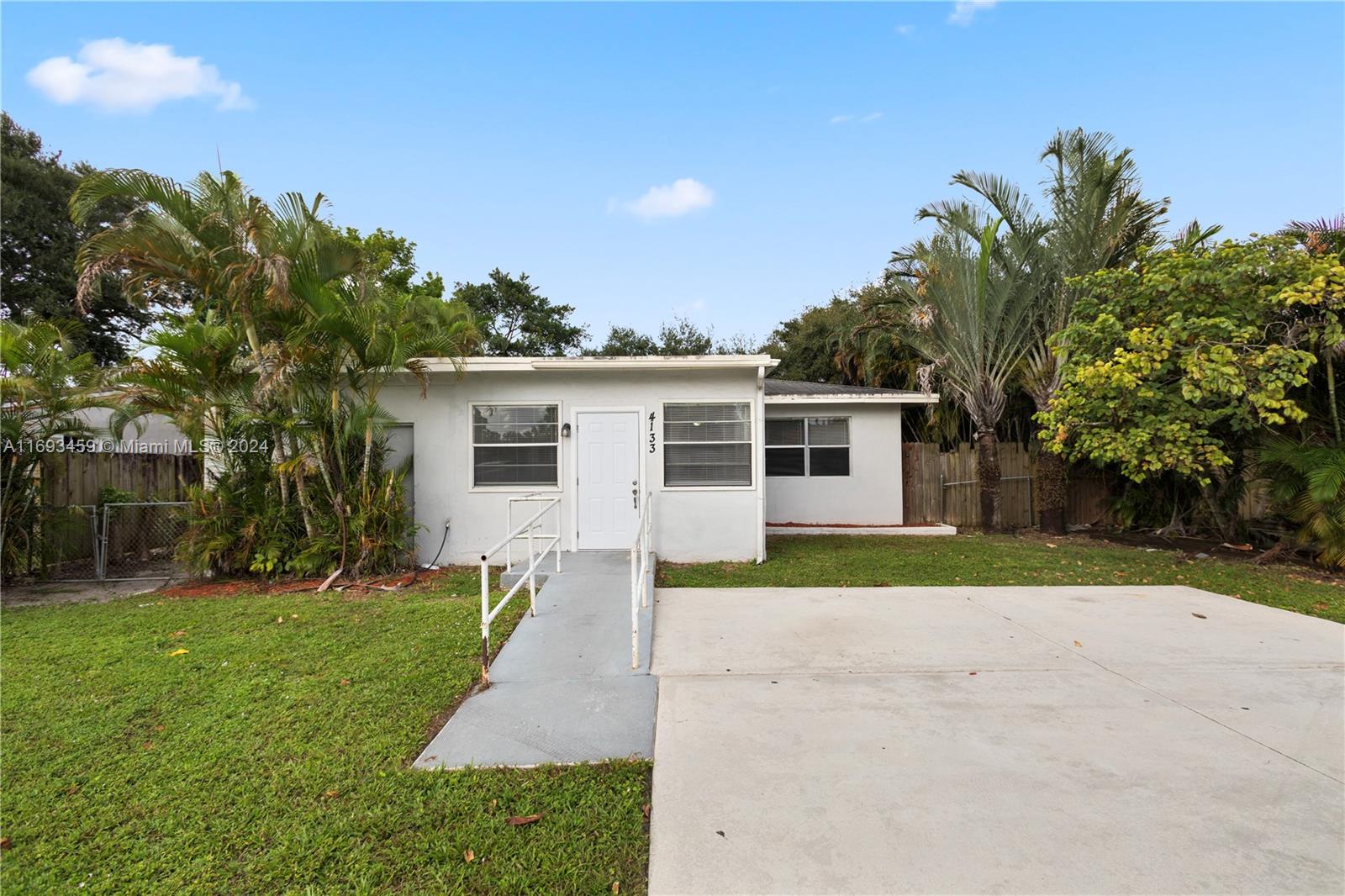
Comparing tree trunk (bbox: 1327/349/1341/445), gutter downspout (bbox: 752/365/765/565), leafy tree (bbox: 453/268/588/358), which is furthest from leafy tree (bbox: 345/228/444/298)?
tree trunk (bbox: 1327/349/1341/445)

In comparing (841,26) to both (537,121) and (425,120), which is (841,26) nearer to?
(537,121)

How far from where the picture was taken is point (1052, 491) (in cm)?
1119

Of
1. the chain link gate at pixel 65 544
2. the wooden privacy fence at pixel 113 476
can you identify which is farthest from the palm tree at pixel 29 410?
the wooden privacy fence at pixel 113 476

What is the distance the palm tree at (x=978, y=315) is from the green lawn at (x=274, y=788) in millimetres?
10518

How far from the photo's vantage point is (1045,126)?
10.3 meters

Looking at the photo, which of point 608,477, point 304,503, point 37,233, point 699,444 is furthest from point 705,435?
point 37,233

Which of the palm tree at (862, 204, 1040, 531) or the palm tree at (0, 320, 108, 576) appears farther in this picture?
the palm tree at (862, 204, 1040, 531)

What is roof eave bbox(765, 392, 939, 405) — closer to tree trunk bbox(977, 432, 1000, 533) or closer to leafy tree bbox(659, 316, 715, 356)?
tree trunk bbox(977, 432, 1000, 533)

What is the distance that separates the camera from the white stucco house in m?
8.33

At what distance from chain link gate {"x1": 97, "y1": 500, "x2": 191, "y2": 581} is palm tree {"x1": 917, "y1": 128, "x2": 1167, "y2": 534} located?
14.1 metres

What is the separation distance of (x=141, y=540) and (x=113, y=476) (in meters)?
1.08

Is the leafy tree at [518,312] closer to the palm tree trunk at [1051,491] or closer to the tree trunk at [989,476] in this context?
the tree trunk at [989,476]

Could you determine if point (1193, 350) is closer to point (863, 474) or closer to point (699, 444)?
point (863, 474)

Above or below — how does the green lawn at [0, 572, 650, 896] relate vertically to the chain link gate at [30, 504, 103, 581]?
below
